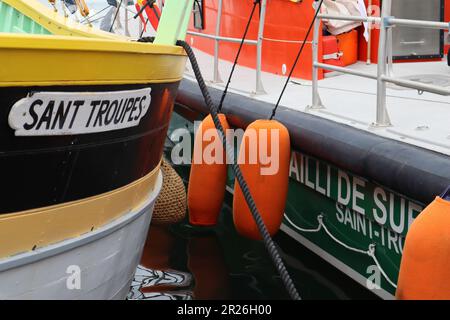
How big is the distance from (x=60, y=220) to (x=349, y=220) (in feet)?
6.07

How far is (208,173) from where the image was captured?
178 inches

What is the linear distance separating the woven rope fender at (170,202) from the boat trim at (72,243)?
141cm

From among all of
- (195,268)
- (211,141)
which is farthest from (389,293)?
(211,141)

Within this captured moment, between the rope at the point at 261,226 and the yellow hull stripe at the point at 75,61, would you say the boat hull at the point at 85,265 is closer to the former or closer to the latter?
the rope at the point at 261,226

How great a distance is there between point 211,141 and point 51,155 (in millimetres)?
2231

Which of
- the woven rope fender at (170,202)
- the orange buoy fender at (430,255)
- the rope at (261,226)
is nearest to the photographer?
the orange buoy fender at (430,255)

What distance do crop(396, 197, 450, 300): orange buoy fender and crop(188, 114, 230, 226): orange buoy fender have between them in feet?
6.55

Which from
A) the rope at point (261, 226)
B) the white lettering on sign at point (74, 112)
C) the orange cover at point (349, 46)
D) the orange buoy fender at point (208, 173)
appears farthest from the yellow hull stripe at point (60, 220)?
the orange cover at point (349, 46)

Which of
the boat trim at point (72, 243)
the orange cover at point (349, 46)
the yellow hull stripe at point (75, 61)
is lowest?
the boat trim at point (72, 243)

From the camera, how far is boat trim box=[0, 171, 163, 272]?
2.39 metres

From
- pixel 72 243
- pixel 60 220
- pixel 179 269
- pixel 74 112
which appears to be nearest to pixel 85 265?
pixel 72 243

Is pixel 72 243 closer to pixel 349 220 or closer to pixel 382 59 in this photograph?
pixel 349 220

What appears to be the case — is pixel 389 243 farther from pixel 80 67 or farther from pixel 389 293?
→ pixel 80 67

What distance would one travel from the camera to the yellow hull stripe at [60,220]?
2.38m
